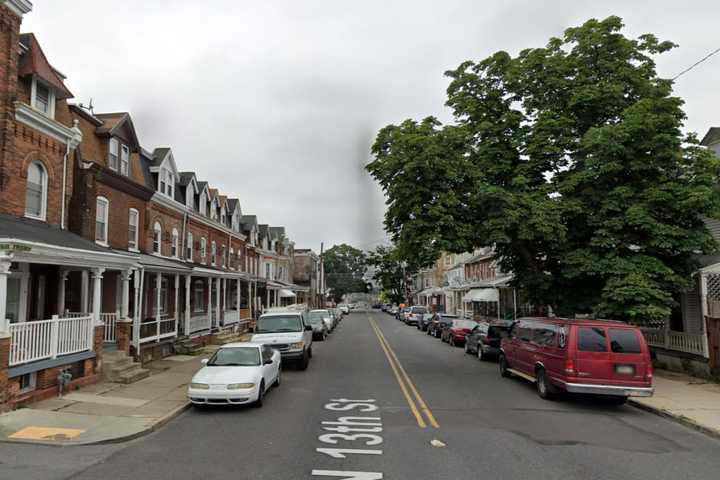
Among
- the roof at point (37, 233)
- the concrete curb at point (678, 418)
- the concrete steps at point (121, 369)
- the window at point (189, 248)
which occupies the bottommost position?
the concrete curb at point (678, 418)

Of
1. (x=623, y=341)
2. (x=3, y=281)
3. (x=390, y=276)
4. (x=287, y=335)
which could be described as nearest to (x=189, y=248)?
(x=287, y=335)

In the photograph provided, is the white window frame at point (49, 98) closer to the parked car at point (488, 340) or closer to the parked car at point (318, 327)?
the parked car at point (488, 340)

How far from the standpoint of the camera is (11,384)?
9914mm

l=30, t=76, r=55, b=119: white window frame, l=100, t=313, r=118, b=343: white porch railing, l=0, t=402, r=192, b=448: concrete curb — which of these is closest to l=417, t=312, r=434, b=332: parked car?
l=100, t=313, r=118, b=343: white porch railing

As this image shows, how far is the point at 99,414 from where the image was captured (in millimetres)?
9906

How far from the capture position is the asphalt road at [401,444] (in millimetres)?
6762

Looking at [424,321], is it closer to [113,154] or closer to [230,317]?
[230,317]

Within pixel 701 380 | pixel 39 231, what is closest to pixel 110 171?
pixel 39 231

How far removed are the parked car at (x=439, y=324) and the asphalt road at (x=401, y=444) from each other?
16564mm

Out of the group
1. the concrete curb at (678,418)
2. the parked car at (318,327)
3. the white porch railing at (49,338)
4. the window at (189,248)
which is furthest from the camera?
the parked car at (318,327)

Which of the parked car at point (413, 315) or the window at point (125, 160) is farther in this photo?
the parked car at point (413, 315)

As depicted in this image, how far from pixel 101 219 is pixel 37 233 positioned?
18.1 feet

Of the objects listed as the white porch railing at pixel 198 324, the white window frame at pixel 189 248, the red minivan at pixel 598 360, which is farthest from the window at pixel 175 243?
the red minivan at pixel 598 360

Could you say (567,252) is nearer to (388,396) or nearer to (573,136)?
(573,136)
